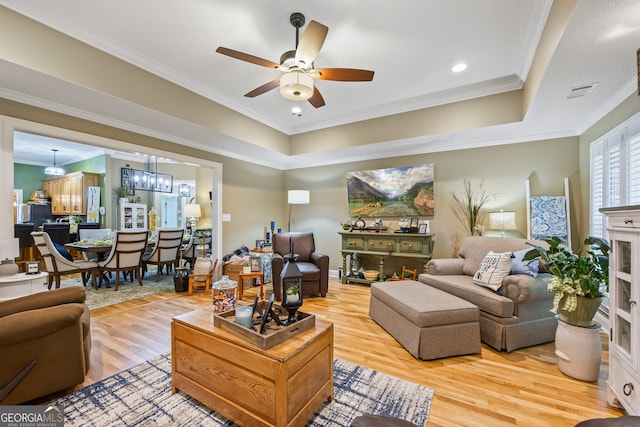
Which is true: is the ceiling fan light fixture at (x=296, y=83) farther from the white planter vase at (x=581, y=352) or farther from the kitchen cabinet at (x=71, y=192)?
the kitchen cabinet at (x=71, y=192)

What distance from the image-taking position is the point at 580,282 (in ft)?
6.53

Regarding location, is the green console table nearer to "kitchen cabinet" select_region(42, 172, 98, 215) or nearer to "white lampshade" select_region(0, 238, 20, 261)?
"white lampshade" select_region(0, 238, 20, 261)

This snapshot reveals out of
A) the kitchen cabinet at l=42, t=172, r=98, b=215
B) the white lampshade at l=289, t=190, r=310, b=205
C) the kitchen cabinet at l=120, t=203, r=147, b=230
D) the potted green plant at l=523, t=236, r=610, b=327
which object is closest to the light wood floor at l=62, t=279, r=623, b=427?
the potted green plant at l=523, t=236, r=610, b=327

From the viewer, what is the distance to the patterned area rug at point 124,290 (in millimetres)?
3812

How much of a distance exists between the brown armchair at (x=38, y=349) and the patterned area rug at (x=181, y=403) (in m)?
0.17

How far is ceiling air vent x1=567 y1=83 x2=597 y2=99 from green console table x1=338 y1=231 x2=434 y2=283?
229 centimetres

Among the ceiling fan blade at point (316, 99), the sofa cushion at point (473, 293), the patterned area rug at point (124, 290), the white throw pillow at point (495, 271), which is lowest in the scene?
the patterned area rug at point (124, 290)

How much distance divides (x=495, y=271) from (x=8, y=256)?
476cm

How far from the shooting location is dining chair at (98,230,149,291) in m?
4.36

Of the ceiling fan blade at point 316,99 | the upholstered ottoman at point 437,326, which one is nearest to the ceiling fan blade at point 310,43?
the ceiling fan blade at point 316,99

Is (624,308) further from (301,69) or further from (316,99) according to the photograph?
(316,99)

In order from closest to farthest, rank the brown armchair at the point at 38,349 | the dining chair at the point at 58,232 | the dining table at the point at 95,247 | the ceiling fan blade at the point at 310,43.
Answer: the brown armchair at the point at 38,349
the ceiling fan blade at the point at 310,43
the dining table at the point at 95,247
the dining chair at the point at 58,232

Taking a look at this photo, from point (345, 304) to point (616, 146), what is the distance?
349 cm

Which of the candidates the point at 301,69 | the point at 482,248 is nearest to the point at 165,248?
the point at 301,69
